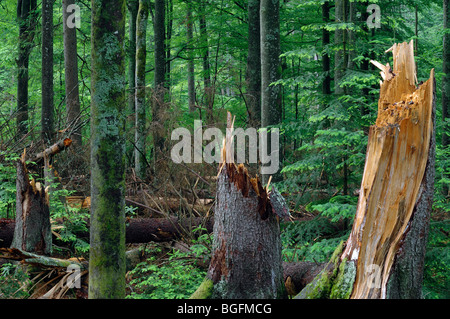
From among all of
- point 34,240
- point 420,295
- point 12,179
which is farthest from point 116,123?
Answer: point 12,179

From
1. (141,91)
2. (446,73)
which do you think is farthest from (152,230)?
(446,73)

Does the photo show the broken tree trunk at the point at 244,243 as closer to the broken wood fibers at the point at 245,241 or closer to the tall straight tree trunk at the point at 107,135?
the broken wood fibers at the point at 245,241

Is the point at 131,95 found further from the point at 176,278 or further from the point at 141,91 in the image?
the point at 176,278

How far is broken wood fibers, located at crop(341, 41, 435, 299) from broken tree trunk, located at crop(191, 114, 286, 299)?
1203 millimetres

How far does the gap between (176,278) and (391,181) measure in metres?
3.32

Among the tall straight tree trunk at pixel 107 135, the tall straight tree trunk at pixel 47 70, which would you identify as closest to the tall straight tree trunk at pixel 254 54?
the tall straight tree trunk at pixel 47 70

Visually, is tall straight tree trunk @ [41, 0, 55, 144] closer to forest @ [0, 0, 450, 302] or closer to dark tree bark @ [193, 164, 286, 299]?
forest @ [0, 0, 450, 302]

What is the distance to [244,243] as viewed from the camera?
186 inches

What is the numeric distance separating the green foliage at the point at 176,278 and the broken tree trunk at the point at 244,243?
2.78 ft

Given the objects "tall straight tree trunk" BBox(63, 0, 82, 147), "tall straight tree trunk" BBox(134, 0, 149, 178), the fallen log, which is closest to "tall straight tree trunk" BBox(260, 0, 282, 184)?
the fallen log

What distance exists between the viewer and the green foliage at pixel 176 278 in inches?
213

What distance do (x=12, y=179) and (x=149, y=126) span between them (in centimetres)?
416
